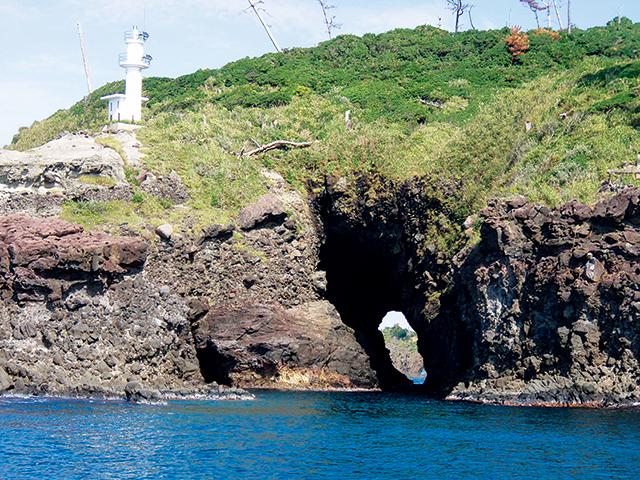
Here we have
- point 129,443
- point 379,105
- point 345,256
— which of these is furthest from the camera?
point 379,105

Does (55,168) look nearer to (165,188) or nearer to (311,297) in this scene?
(165,188)

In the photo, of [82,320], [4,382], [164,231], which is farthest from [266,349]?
[4,382]

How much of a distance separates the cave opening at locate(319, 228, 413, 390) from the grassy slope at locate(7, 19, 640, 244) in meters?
8.52

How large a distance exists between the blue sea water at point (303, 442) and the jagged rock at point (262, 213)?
52.8 ft

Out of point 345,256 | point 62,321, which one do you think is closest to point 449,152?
point 345,256

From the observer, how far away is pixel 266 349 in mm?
44531

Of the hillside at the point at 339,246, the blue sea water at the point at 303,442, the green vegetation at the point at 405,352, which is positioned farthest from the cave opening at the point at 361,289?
the green vegetation at the point at 405,352

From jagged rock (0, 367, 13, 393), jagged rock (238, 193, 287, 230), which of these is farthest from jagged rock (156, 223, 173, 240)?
jagged rock (0, 367, 13, 393)

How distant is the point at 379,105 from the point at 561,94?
18.9 meters

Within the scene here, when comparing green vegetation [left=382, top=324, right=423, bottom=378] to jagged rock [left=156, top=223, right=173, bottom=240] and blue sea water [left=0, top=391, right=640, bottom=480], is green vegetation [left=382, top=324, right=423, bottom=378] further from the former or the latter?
blue sea water [left=0, top=391, right=640, bottom=480]

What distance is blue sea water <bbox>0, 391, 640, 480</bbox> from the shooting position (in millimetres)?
22484

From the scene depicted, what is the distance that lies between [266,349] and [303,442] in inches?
692

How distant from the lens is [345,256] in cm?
6072

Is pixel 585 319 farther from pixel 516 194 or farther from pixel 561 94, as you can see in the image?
pixel 561 94
